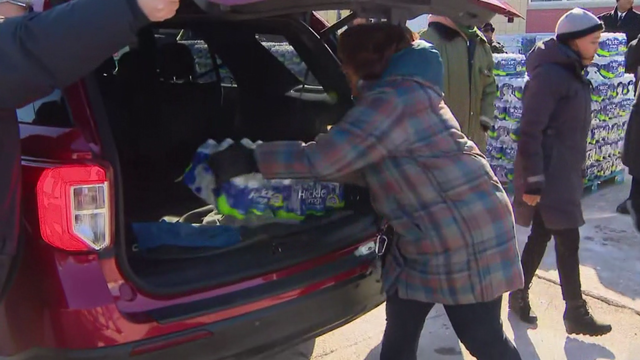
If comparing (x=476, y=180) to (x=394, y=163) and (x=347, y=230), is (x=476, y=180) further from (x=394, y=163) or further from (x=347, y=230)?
(x=347, y=230)

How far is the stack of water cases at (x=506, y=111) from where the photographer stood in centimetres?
578

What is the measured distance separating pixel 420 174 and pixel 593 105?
4.06m

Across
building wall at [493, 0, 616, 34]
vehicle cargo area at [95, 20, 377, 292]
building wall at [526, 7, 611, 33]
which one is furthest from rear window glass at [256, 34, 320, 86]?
building wall at [526, 7, 611, 33]

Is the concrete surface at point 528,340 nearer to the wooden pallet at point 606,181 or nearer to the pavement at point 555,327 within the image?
the pavement at point 555,327

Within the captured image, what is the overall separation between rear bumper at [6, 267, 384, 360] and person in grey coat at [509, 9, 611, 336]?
38.7 inches

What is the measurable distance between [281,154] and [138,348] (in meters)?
0.78

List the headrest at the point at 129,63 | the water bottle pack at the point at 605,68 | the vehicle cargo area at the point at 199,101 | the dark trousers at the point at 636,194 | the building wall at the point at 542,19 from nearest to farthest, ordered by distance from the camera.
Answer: the vehicle cargo area at the point at 199,101
the headrest at the point at 129,63
the dark trousers at the point at 636,194
the water bottle pack at the point at 605,68
the building wall at the point at 542,19

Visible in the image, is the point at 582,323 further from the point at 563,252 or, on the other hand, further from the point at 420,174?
the point at 420,174

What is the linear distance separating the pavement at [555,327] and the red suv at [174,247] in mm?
791

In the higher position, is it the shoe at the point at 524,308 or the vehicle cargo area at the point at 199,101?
the vehicle cargo area at the point at 199,101

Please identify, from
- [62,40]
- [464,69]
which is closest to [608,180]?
[464,69]

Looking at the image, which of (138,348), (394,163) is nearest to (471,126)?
(394,163)

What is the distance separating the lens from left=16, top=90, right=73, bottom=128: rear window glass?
88.0 inches

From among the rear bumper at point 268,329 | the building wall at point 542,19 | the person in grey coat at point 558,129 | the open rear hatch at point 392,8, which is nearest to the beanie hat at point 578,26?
the person in grey coat at point 558,129
